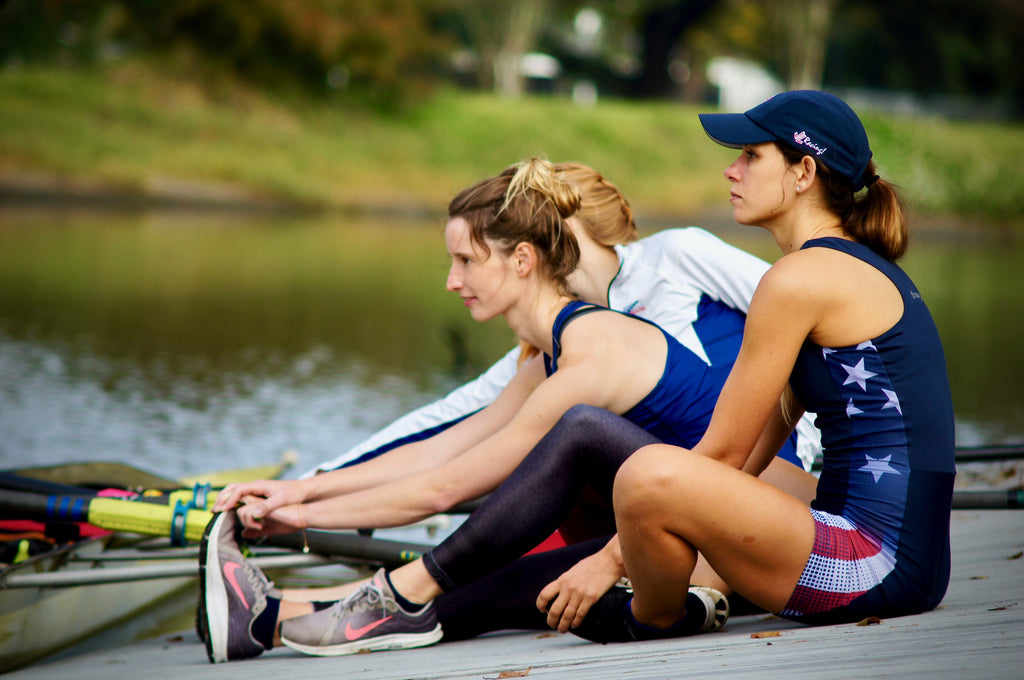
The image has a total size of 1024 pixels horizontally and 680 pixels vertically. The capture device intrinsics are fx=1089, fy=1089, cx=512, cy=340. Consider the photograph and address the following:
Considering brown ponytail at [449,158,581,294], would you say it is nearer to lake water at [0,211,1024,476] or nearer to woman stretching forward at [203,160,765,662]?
woman stretching forward at [203,160,765,662]

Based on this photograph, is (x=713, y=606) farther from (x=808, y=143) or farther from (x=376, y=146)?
(x=376, y=146)

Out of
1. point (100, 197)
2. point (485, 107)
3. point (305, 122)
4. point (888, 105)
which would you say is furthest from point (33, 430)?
point (888, 105)

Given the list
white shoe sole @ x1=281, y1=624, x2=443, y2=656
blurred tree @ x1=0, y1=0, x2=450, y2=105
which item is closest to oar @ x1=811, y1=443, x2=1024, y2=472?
white shoe sole @ x1=281, y1=624, x2=443, y2=656

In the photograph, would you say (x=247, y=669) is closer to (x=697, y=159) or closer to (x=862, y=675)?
(x=862, y=675)

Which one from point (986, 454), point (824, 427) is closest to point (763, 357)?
point (824, 427)

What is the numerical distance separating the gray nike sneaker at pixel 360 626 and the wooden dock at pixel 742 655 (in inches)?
1.5

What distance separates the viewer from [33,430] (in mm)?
6531

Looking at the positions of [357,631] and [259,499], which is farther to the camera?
[259,499]

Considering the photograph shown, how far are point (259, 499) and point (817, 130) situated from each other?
5.33 ft

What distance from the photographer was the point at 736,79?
48844mm

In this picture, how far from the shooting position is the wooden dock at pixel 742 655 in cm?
180

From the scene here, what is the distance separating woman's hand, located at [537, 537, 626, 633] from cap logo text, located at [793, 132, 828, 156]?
0.90 meters

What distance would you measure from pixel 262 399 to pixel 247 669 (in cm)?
530

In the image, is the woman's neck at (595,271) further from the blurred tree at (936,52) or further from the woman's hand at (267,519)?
the blurred tree at (936,52)
